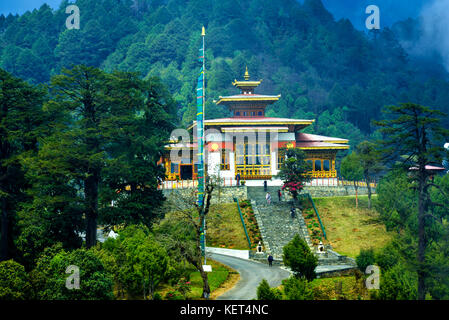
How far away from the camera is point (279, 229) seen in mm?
32312

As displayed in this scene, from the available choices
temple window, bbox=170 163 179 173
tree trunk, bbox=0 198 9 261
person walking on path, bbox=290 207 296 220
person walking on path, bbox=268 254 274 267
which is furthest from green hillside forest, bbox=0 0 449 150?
tree trunk, bbox=0 198 9 261

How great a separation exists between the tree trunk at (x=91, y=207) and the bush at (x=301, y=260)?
10334 mm

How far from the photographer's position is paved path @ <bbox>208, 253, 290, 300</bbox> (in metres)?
21.9

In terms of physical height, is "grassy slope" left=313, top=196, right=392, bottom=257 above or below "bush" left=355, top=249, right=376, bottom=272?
above

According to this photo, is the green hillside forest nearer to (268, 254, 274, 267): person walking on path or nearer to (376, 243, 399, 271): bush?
(268, 254, 274, 267): person walking on path

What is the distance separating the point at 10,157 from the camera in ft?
86.0

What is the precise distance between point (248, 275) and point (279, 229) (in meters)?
7.21

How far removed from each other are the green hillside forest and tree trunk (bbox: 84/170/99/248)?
62835mm

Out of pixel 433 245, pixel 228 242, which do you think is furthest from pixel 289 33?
pixel 433 245

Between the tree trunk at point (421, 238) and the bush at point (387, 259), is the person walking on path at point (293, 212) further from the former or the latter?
the tree trunk at point (421, 238)

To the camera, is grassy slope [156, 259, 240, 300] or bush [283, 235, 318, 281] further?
grassy slope [156, 259, 240, 300]

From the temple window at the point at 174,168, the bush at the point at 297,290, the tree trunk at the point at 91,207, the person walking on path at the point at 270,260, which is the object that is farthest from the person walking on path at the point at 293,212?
the bush at the point at 297,290

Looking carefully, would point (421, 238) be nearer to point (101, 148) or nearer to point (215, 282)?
point (215, 282)

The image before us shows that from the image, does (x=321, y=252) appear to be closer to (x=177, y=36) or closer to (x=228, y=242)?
(x=228, y=242)
